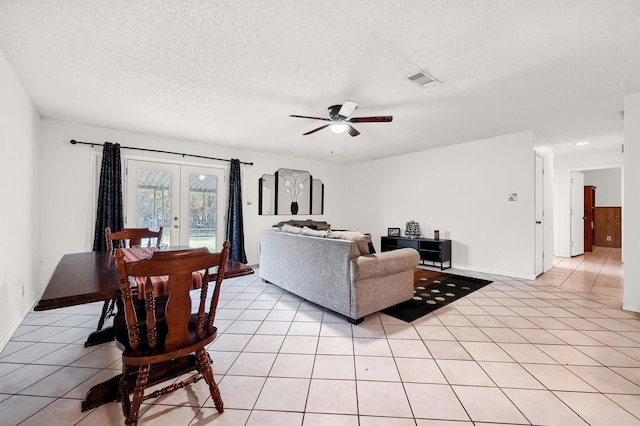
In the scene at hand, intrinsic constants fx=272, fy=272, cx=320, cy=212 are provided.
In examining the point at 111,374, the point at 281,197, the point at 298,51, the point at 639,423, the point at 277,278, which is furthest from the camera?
the point at 281,197

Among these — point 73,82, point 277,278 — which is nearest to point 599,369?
point 277,278

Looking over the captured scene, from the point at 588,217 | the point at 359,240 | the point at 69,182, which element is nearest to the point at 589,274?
the point at 588,217

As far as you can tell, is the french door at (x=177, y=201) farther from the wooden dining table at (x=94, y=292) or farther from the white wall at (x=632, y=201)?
the white wall at (x=632, y=201)

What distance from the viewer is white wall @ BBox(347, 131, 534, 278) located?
4.43 m

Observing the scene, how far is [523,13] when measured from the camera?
1.78m

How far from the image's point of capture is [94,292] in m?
1.33

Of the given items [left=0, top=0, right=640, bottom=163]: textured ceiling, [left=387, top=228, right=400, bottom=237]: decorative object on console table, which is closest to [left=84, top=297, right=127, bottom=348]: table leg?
[left=0, top=0, right=640, bottom=163]: textured ceiling

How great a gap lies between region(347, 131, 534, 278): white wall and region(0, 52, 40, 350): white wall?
596 cm

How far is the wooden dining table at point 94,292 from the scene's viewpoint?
1.27m

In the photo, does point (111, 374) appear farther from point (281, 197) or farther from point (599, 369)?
point (281, 197)

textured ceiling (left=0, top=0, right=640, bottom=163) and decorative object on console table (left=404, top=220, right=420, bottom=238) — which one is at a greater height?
textured ceiling (left=0, top=0, right=640, bottom=163)

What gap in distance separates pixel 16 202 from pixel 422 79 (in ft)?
13.5

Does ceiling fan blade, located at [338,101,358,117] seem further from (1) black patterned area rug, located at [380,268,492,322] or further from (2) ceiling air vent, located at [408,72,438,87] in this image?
(1) black patterned area rug, located at [380,268,492,322]

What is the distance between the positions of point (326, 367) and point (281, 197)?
4.59 m
